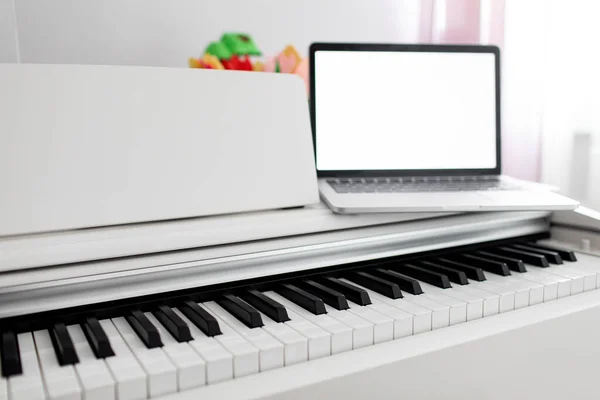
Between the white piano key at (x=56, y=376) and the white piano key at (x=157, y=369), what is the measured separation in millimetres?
75

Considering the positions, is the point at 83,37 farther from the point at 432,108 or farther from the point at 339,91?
the point at 432,108

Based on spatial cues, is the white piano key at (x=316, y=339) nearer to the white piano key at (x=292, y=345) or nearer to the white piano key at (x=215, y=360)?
the white piano key at (x=292, y=345)

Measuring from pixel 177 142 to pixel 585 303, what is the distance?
746 millimetres

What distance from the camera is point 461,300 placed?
91cm

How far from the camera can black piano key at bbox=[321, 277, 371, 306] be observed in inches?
35.0

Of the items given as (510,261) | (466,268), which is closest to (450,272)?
(466,268)

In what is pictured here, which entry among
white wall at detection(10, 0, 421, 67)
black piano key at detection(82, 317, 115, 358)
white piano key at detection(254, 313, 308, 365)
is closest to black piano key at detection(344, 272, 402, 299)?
white piano key at detection(254, 313, 308, 365)

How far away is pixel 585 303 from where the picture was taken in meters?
1.00

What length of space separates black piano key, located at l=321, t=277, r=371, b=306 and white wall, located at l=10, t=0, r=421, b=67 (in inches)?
44.8

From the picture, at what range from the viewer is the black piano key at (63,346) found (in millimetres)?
672

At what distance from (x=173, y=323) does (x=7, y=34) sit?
0.92 m

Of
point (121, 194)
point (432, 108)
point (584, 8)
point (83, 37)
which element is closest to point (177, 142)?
point (121, 194)

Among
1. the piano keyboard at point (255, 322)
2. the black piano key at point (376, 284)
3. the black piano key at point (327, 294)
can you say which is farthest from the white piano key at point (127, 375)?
the black piano key at point (376, 284)

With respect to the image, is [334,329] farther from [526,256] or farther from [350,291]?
[526,256]
